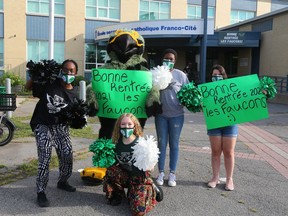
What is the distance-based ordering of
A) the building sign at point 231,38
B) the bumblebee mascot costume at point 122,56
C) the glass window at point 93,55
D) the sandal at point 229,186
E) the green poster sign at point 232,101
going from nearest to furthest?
1. the bumblebee mascot costume at point 122,56
2. the green poster sign at point 232,101
3. the sandal at point 229,186
4. the building sign at point 231,38
5. the glass window at point 93,55

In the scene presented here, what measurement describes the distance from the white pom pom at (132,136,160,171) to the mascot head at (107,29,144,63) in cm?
118

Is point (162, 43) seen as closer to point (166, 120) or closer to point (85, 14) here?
point (85, 14)

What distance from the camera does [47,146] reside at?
380 centimetres

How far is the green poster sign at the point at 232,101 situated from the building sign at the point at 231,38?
17783 millimetres

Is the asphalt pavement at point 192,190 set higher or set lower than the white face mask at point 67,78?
lower

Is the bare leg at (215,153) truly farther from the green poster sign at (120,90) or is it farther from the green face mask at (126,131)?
the green face mask at (126,131)

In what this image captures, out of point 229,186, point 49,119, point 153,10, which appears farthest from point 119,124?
point 153,10

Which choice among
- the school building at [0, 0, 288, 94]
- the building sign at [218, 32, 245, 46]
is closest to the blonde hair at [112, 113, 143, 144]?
the school building at [0, 0, 288, 94]

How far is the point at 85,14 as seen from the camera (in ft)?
74.4

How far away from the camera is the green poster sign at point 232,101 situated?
4.29 m

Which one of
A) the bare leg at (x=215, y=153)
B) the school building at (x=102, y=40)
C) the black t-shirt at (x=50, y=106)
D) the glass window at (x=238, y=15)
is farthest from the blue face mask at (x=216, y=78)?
the glass window at (x=238, y=15)

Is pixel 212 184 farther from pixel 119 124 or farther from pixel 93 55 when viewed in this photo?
pixel 93 55

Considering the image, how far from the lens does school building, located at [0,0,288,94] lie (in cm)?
2078

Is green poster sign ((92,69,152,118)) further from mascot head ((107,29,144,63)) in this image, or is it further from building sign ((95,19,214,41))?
building sign ((95,19,214,41))
